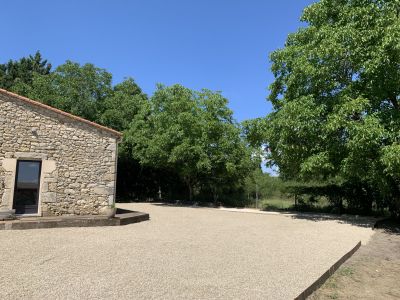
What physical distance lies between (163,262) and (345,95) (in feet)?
29.6

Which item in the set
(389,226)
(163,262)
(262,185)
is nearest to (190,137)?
(262,185)

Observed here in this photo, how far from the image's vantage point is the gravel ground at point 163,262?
448 centimetres

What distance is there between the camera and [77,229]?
30.3 feet

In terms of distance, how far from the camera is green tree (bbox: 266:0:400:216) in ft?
34.9

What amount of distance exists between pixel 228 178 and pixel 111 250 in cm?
1443

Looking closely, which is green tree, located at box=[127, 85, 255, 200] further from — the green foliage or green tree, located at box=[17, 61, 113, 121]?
green tree, located at box=[17, 61, 113, 121]

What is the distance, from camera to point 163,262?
19.6 ft

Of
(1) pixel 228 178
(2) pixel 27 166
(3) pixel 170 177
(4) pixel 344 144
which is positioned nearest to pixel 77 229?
(2) pixel 27 166

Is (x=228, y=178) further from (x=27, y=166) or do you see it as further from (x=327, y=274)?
(x=327, y=274)

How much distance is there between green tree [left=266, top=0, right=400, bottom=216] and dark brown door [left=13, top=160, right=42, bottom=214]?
8.57 m

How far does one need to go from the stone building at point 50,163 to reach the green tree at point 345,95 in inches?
269

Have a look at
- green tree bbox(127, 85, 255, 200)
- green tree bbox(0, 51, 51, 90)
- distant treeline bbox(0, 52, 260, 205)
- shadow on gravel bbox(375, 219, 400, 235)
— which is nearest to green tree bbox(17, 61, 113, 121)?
distant treeline bbox(0, 52, 260, 205)

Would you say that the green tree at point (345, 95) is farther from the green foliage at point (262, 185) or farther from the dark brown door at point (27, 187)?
the dark brown door at point (27, 187)

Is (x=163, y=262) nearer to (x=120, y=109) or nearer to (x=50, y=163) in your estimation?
(x=50, y=163)
